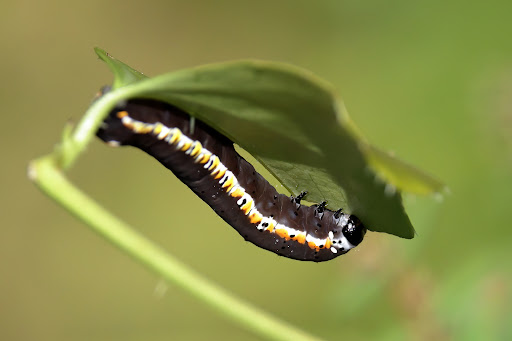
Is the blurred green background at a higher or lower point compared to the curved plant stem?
higher

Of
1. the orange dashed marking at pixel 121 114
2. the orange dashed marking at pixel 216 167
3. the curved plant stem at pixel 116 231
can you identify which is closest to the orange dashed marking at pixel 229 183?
the orange dashed marking at pixel 216 167

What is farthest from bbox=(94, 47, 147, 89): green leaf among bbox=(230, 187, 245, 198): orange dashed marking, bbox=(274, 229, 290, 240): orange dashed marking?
bbox=(274, 229, 290, 240): orange dashed marking

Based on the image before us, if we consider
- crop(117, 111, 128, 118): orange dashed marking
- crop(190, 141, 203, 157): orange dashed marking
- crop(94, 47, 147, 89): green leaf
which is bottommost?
crop(117, 111, 128, 118): orange dashed marking

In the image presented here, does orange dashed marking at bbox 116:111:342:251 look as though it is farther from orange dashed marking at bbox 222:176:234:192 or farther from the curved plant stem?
the curved plant stem

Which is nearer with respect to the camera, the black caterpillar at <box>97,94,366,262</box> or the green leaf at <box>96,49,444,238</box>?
the green leaf at <box>96,49,444,238</box>

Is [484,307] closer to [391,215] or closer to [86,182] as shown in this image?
[391,215]

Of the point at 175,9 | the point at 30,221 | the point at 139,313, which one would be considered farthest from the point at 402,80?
the point at 30,221

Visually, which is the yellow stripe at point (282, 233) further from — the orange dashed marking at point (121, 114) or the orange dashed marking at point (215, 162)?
the orange dashed marking at point (121, 114)
